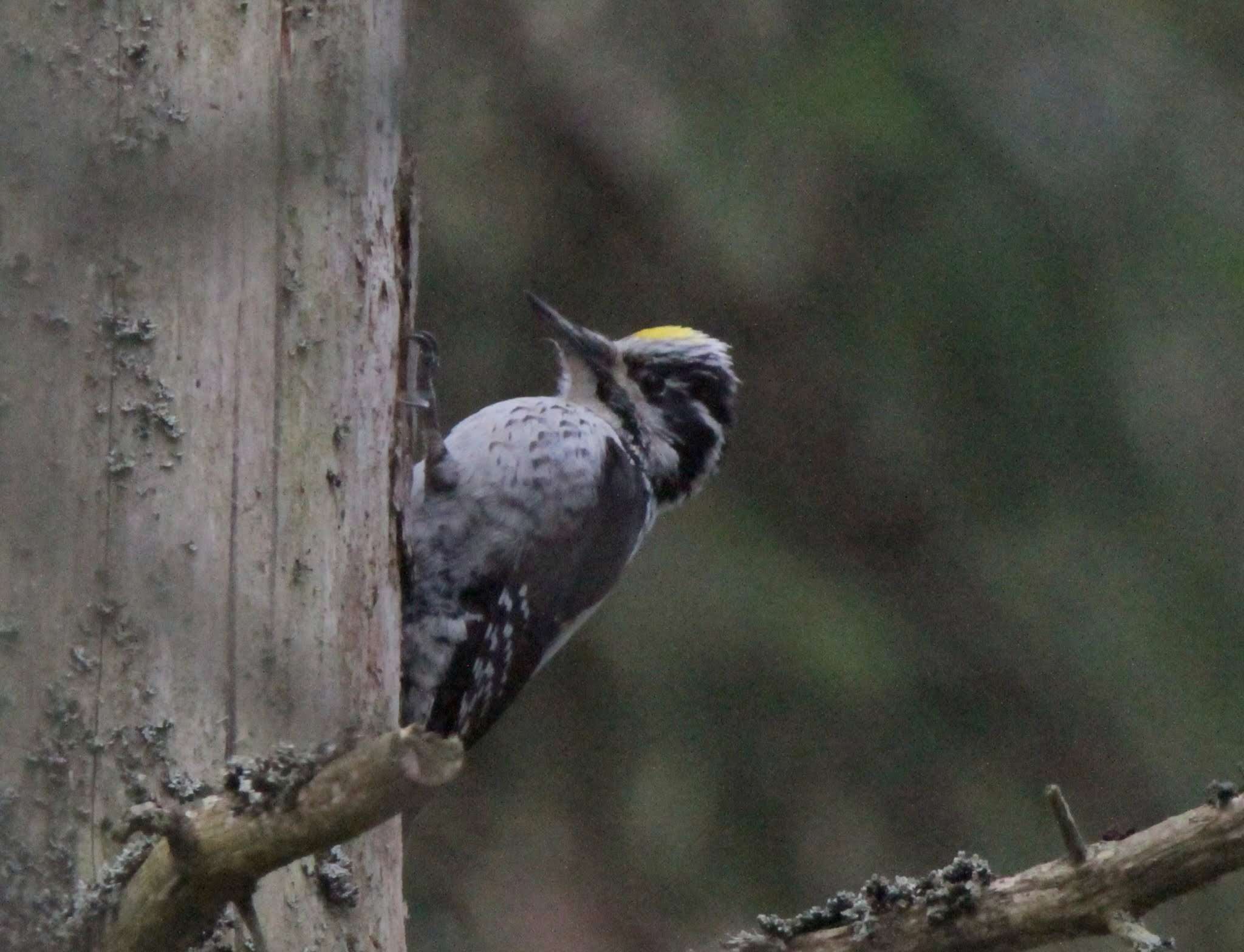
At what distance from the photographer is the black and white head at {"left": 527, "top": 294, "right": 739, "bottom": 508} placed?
16.2 ft

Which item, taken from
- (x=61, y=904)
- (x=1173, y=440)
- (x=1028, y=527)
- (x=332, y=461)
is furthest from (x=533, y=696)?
(x=61, y=904)

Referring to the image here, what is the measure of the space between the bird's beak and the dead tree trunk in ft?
4.39

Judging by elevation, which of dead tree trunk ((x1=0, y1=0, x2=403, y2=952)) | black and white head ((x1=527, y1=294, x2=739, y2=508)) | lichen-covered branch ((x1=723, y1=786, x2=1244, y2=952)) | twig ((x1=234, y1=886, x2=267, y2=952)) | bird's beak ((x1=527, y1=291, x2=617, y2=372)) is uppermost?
bird's beak ((x1=527, y1=291, x2=617, y2=372))

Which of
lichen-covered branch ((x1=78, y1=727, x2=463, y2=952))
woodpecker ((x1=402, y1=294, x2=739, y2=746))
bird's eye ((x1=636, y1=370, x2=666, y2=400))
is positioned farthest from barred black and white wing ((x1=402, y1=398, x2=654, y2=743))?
lichen-covered branch ((x1=78, y1=727, x2=463, y2=952))

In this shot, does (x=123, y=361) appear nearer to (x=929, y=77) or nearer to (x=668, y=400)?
(x=668, y=400)

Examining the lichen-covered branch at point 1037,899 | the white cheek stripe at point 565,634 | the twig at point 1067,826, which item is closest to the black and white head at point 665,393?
the white cheek stripe at point 565,634

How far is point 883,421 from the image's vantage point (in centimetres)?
531

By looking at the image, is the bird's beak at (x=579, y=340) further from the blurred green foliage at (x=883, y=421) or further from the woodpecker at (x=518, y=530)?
the blurred green foliage at (x=883, y=421)

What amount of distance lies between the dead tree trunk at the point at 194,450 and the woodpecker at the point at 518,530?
820 mm

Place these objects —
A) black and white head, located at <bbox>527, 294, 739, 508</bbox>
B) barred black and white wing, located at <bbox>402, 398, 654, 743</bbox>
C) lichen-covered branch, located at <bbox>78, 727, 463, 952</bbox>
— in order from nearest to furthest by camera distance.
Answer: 1. lichen-covered branch, located at <bbox>78, 727, 463, 952</bbox>
2. barred black and white wing, located at <bbox>402, 398, 654, 743</bbox>
3. black and white head, located at <bbox>527, 294, 739, 508</bbox>

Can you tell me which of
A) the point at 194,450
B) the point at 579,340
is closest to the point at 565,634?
the point at 579,340

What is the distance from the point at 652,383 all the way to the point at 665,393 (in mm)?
47

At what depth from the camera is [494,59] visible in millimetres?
5133

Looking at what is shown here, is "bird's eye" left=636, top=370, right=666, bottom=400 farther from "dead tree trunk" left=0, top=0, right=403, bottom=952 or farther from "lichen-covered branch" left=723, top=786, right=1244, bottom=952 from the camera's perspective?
"lichen-covered branch" left=723, top=786, right=1244, bottom=952
